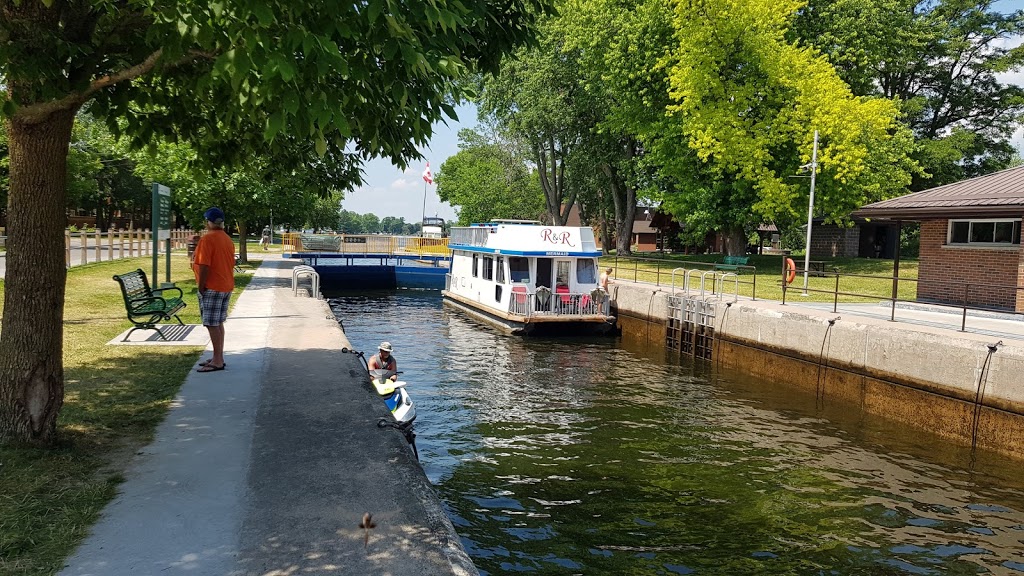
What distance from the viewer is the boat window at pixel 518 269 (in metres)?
23.9

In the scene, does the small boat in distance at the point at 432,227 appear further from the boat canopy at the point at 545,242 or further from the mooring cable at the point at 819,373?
the mooring cable at the point at 819,373

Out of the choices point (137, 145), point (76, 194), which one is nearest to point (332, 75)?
point (137, 145)

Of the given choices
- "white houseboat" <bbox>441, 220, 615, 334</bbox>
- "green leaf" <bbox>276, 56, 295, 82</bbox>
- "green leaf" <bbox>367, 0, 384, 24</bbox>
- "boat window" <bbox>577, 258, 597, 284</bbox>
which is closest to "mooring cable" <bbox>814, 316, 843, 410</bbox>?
"white houseboat" <bbox>441, 220, 615, 334</bbox>

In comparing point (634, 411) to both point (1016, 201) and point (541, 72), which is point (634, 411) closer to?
point (1016, 201)

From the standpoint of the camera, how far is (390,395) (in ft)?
30.4

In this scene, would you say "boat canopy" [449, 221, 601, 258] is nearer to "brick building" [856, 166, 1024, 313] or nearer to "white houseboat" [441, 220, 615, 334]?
"white houseboat" [441, 220, 615, 334]

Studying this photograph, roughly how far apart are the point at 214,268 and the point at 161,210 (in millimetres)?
9503

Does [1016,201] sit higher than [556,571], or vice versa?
A: [1016,201]

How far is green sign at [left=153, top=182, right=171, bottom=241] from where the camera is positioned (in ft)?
53.6

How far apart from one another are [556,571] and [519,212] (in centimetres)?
6955

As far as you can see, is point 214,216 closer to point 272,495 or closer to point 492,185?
point 272,495

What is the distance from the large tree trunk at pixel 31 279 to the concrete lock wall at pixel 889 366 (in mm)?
13178

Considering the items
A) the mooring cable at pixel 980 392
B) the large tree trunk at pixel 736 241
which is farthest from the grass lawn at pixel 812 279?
the mooring cable at pixel 980 392

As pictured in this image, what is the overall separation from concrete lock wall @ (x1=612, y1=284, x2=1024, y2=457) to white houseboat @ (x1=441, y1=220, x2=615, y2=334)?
4483 millimetres
